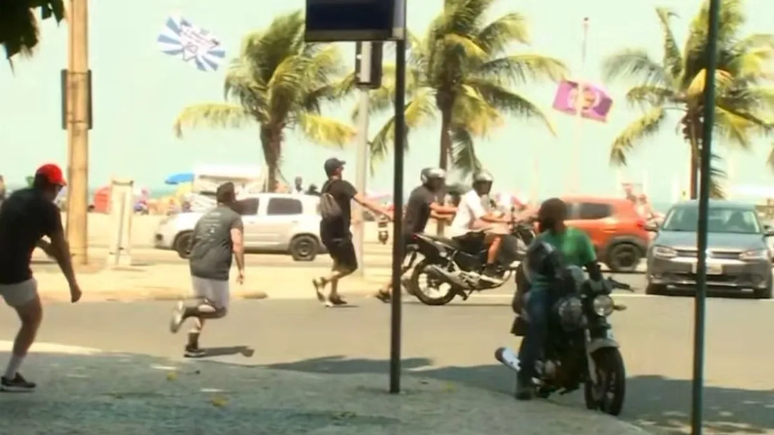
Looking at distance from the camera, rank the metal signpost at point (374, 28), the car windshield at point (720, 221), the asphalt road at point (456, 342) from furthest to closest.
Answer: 1. the car windshield at point (720, 221)
2. the asphalt road at point (456, 342)
3. the metal signpost at point (374, 28)

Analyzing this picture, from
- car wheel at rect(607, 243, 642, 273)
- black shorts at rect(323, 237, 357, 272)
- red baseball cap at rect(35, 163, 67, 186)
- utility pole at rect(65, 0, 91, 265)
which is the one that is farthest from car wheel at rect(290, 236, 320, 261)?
red baseball cap at rect(35, 163, 67, 186)

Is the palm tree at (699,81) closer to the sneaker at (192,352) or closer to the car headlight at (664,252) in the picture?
the car headlight at (664,252)

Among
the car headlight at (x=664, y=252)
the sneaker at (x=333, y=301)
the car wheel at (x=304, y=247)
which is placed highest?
the car headlight at (x=664, y=252)

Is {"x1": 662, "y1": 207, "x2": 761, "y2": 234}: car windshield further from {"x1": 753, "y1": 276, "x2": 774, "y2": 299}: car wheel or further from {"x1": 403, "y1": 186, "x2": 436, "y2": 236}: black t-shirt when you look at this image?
{"x1": 403, "y1": 186, "x2": 436, "y2": 236}: black t-shirt

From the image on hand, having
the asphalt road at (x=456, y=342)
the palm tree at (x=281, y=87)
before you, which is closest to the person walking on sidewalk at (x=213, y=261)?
the asphalt road at (x=456, y=342)

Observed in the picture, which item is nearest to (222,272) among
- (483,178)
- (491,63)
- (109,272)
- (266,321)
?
(266,321)

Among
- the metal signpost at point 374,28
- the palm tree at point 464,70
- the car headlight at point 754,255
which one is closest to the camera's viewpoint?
the metal signpost at point 374,28

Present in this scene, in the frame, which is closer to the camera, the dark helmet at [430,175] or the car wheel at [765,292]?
the dark helmet at [430,175]

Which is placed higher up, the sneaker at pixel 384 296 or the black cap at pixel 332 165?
the black cap at pixel 332 165

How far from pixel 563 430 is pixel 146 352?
18.0ft

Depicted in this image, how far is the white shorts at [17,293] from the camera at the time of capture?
9102 mm

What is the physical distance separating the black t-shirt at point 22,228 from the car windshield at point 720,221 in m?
14.3

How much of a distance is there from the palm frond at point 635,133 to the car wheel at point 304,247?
1503 cm

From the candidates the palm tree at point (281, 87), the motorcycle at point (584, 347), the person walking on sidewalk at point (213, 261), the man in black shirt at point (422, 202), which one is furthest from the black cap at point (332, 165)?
the palm tree at point (281, 87)
